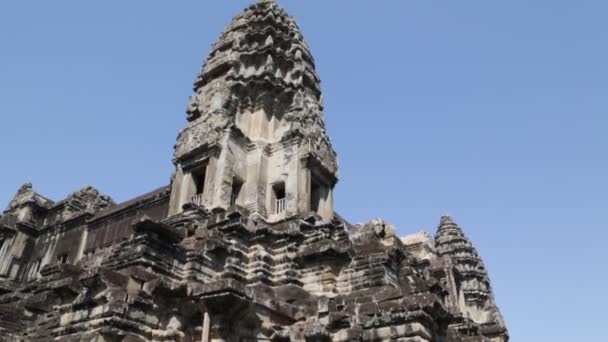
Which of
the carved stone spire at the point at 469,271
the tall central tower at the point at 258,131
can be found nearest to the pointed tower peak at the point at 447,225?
the carved stone spire at the point at 469,271

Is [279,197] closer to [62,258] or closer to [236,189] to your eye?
[236,189]

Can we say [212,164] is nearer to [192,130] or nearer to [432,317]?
[192,130]

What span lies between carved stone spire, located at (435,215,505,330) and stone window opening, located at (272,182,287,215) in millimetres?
19217

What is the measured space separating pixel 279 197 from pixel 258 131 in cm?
285

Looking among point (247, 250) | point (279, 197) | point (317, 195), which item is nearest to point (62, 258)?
point (279, 197)

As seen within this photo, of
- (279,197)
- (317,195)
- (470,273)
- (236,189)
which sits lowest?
(279,197)

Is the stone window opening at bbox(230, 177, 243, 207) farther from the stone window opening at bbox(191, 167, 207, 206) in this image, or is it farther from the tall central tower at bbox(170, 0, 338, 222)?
the stone window opening at bbox(191, 167, 207, 206)

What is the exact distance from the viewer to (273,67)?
70.8ft

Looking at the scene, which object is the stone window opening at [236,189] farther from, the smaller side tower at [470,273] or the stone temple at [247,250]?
the smaller side tower at [470,273]

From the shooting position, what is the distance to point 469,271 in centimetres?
3788

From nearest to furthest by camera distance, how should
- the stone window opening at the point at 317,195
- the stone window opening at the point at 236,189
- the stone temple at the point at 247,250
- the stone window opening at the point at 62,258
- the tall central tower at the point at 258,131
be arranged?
1. the stone temple at the point at 247,250
2. the tall central tower at the point at 258,131
3. the stone window opening at the point at 236,189
4. the stone window opening at the point at 317,195
5. the stone window opening at the point at 62,258

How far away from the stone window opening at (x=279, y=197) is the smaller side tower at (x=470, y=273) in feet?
60.1

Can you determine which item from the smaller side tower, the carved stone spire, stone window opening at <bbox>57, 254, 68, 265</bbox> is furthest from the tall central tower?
the carved stone spire

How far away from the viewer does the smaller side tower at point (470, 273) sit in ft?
119
